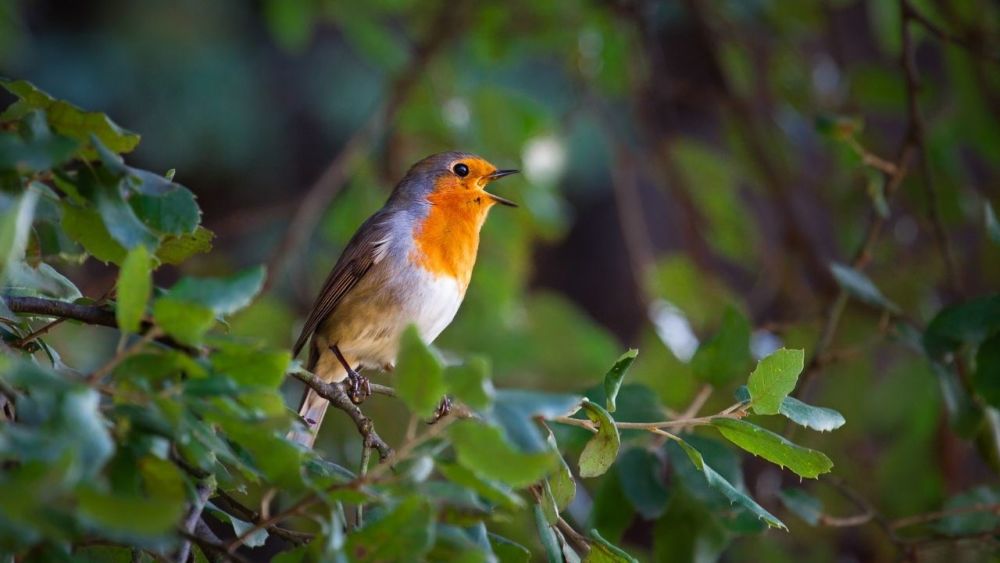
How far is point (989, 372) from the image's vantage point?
2.63 meters

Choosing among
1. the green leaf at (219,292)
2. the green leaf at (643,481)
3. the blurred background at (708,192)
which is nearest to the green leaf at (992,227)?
the blurred background at (708,192)

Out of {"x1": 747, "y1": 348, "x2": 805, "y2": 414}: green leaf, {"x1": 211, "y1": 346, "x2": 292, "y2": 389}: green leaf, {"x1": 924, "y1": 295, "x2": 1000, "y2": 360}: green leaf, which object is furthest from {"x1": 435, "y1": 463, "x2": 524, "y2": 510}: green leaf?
{"x1": 924, "y1": 295, "x2": 1000, "y2": 360}: green leaf

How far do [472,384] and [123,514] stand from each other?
1.37 feet

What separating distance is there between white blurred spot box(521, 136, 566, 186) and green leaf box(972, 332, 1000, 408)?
8.39 ft

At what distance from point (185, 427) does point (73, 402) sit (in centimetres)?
20

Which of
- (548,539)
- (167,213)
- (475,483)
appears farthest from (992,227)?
(167,213)

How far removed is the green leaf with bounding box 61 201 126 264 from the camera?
1792 mm

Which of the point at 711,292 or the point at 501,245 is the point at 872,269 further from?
the point at 501,245

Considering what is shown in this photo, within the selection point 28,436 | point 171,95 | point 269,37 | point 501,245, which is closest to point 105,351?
point 501,245

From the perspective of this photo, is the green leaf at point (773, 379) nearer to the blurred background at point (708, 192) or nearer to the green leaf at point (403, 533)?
the green leaf at point (403, 533)

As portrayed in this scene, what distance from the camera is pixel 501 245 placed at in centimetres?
514

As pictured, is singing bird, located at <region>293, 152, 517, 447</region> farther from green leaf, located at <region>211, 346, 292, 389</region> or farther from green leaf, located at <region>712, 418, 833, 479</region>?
green leaf, located at <region>211, 346, 292, 389</region>

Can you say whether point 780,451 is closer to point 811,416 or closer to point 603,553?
point 811,416

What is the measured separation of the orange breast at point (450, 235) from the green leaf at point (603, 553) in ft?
5.34
